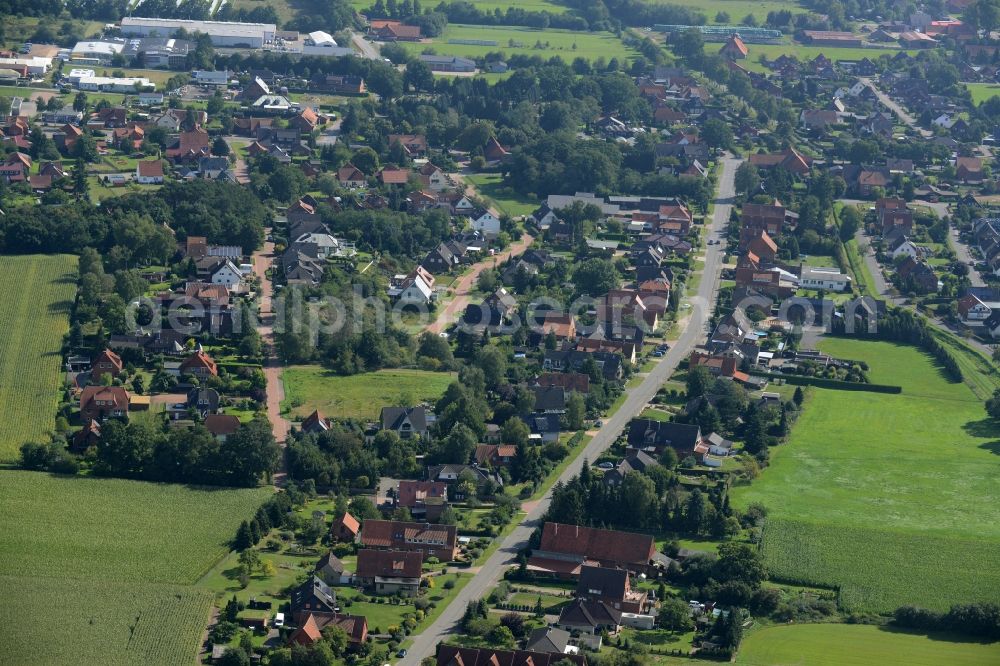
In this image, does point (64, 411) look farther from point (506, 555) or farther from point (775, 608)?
point (775, 608)

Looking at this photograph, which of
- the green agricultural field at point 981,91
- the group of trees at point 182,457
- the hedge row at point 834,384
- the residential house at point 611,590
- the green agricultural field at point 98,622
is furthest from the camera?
the green agricultural field at point 981,91

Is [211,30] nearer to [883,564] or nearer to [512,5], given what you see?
[512,5]

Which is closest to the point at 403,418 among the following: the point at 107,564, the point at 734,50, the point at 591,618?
the point at 107,564

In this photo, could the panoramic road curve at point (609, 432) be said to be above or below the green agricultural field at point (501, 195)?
below

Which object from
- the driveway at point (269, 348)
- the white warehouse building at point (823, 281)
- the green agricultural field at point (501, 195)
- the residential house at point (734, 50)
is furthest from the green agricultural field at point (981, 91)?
the driveway at point (269, 348)

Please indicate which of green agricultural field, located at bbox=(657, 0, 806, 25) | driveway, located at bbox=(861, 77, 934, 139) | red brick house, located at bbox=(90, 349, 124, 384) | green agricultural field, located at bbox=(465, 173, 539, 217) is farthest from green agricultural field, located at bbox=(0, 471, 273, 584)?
green agricultural field, located at bbox=(657, 0, 806, 25)

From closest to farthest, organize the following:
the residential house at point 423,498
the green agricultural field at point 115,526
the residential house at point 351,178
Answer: the green agricultural field at point 115,526 → the residential house at point 423,498 → the residential house at point 351,178

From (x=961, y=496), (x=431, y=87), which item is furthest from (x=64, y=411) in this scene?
(x=431, y=87)

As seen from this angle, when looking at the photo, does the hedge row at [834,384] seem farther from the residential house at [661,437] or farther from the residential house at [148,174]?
the residential house at [148,174]
